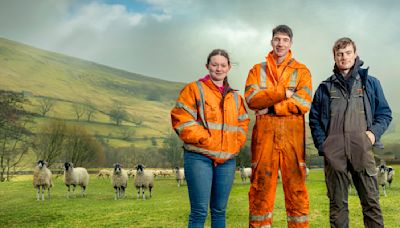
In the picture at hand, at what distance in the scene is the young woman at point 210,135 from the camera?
521 centimetres

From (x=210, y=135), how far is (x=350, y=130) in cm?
201

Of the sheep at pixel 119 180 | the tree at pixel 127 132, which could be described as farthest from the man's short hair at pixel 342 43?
the tree at pixel 127 132

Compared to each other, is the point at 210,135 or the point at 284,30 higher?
the point at 284,30

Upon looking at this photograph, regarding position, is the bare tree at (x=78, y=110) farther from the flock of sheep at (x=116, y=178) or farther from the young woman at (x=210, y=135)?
the young woman at (x=210, y=135)

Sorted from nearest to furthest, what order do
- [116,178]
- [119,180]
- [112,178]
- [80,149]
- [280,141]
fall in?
[280,141]
[119,180]
[116,178]
[112,178]
[80,149]

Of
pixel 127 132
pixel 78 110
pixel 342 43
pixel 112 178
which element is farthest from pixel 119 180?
pixel 78 110

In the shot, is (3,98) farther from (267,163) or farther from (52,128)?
(267,163)

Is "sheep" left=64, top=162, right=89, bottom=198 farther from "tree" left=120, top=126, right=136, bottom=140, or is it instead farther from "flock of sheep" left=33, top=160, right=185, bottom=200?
"tree" left=120, top=126, right=136, bottom=140

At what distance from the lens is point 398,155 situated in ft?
211

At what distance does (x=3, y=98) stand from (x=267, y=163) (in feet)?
122

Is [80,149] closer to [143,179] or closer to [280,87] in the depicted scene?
[143,179]

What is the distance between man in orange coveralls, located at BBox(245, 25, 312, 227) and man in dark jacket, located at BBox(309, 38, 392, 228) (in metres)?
0.40

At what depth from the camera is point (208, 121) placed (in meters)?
5.33

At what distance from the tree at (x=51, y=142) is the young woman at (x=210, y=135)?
2252 inches
